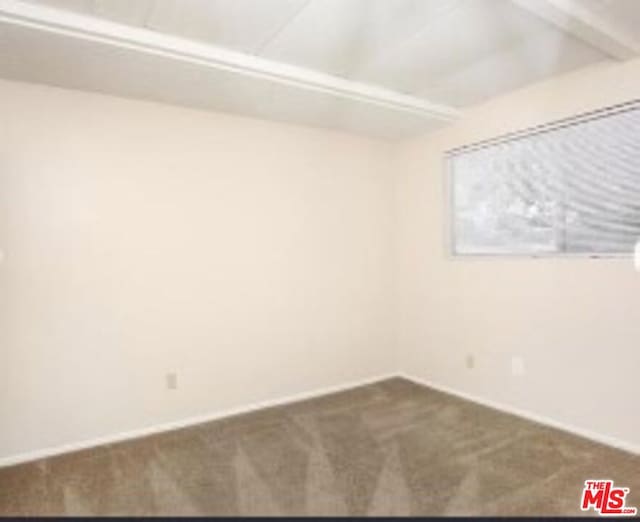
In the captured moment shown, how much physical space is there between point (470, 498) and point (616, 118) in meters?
2.30

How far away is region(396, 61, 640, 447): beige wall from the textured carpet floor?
271mm

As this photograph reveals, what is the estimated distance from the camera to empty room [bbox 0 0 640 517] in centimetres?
225

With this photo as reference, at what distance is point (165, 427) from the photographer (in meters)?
3.07

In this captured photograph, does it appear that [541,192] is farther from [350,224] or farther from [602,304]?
[350,224]

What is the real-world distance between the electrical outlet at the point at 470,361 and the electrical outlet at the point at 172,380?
7.18 ft

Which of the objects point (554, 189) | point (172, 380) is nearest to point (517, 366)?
point (554, 189)

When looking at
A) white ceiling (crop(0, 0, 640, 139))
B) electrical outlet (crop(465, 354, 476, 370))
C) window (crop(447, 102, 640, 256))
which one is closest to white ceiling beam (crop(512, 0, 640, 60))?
white ceiling (crop(0, 0, 640, 139))

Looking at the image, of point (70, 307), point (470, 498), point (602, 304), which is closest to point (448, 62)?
point (602, 304)

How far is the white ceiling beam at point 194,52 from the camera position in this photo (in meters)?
2.08

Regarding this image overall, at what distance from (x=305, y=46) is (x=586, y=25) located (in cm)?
138

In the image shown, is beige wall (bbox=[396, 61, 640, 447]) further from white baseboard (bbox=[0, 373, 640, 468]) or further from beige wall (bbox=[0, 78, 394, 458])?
beige wall (bbox=[0, 78, 394, 458])

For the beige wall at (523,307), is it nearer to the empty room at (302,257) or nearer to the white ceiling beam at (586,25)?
the empty room at (302,257)

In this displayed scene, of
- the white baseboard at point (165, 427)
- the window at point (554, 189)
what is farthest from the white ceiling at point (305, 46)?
the white baseboard at point (165, 427)

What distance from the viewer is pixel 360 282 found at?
4.02 m
